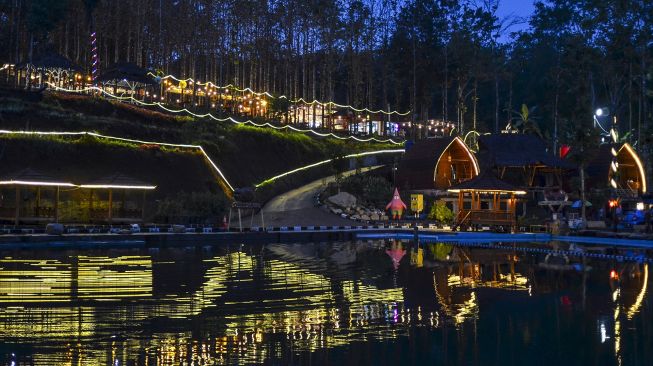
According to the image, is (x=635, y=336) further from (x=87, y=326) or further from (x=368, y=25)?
(x=368, y=25)

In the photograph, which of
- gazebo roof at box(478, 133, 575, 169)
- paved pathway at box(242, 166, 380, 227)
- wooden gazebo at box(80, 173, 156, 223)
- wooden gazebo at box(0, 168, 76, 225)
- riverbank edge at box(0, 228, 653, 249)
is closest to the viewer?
riverbank edge at box(0, 228, 653, 249)

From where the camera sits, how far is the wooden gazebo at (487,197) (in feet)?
141

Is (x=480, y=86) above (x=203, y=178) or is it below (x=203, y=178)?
above

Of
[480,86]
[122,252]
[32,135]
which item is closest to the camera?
[122,252]

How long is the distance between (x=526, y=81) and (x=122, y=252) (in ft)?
212

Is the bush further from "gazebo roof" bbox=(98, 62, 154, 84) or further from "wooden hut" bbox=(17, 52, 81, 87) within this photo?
"wooden hut" bbox=(17, 52, 81, 87)

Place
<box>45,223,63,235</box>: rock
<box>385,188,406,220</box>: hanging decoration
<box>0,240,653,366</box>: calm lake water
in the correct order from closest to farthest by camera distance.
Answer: <box>0,240,653,366</box>: calm lake water < <box>45,223,63,235</box>: rock < <box>385,188,406,220</box>: hanging decoration

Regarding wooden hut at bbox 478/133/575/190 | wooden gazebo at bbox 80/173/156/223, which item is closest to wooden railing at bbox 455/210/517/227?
wooden hut at bbox 478/133/575/190

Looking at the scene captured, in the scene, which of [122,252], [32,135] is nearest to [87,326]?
[122,252]

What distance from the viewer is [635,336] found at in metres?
14.7

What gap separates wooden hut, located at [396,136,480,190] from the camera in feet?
177

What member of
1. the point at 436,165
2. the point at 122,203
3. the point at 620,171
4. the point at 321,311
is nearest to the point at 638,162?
the point at 620,171

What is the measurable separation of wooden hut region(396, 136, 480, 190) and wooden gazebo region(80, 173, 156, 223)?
21476 mm

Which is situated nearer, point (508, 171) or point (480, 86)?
point (508, 171)
